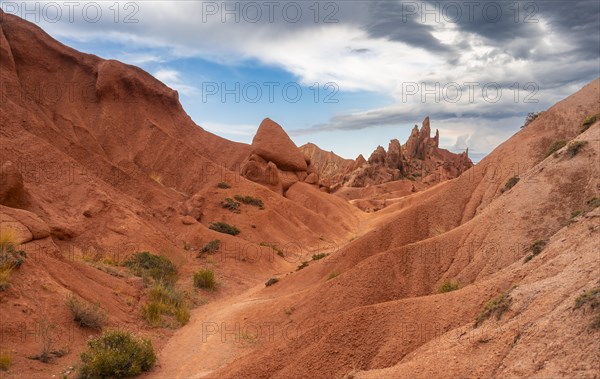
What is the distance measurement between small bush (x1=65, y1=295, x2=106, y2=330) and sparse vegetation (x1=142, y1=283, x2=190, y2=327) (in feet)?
5.67

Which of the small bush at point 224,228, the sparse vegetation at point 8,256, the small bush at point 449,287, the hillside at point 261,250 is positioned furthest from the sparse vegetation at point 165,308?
the small bush at point 224,228

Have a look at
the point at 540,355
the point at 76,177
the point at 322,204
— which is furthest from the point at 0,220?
the point at 322,204

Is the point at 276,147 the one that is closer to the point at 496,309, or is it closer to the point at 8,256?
the point at 8,256

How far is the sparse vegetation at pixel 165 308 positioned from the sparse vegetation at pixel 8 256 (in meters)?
3.58

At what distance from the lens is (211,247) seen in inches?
925

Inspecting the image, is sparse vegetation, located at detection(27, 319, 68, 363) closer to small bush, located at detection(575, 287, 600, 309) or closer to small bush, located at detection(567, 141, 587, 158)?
small bush, located at detection(575, 287, 600, 309)

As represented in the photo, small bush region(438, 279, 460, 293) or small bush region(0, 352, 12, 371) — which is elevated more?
small bush region(438, 279, 460, 293)

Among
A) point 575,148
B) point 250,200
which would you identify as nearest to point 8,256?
point 575,148

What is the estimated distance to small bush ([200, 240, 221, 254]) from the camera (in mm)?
23216

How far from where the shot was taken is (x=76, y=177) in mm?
21422

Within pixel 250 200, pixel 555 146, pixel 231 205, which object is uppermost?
pixel 555 146

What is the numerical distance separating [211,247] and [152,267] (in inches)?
205

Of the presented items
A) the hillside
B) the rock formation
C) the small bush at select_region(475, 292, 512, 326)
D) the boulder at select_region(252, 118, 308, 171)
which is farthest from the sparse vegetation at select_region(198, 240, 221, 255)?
the rock formation

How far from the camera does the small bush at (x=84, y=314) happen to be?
38.0 ft
